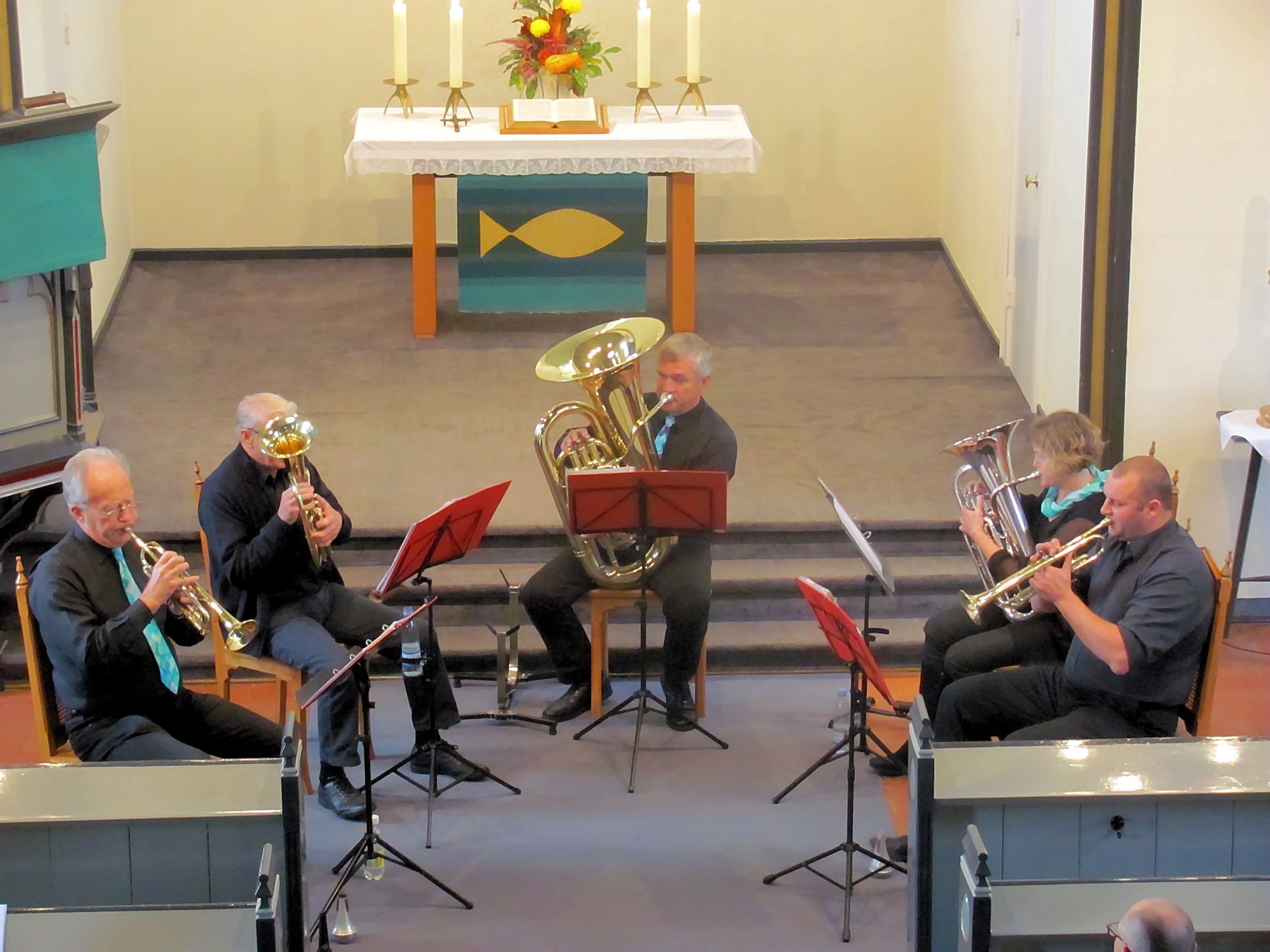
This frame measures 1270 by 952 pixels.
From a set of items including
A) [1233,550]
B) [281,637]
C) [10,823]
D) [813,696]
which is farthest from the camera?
[1233,550]

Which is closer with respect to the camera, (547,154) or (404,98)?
(547,154)

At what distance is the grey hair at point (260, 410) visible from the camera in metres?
5.09

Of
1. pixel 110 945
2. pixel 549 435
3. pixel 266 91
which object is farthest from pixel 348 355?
pixel 110 945

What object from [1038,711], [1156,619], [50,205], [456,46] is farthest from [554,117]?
[1156,619]

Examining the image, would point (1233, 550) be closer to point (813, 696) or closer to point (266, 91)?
point (813, 696)

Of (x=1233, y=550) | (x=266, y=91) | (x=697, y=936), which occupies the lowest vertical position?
(x=697, y=936)

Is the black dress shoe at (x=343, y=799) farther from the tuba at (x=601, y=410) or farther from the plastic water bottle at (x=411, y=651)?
the tuba at (x=601, y=410)

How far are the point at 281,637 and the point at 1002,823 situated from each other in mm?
2527

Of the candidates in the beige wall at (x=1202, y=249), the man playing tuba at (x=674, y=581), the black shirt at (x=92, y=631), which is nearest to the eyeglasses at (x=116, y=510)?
the black shirt at (x=92, y=631)

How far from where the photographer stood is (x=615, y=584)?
18.7 feet

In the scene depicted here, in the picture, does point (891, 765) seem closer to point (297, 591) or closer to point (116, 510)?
point (297, 591)

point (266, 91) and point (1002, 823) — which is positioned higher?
point (266, 91)

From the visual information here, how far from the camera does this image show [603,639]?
5.70 meters

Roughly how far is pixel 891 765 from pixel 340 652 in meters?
1.86
